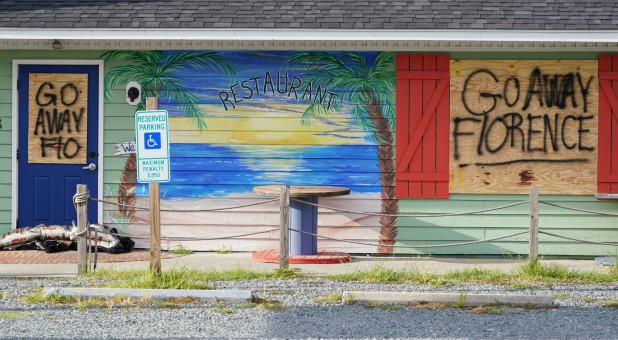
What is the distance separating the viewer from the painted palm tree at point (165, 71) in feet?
40.8

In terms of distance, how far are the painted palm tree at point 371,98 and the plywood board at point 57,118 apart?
111 inches

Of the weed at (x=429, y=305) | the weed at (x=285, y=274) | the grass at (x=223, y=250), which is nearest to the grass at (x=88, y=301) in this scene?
the weed at (x=285, y=274)

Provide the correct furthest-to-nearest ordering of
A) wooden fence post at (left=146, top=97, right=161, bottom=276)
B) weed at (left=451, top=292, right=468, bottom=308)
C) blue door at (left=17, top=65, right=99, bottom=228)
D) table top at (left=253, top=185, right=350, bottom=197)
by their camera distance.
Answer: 1. blue door at (left=17, top=65, right=99, bottom=228)
2. table top at (left=253, top=185, right=350, bottom=197)
3. wooden fence post at (left=146, top=97, right=161, bottom=276)
4. weed at (left=451, top=292, right=468, bottom=308)

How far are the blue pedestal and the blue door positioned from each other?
8.82 ft

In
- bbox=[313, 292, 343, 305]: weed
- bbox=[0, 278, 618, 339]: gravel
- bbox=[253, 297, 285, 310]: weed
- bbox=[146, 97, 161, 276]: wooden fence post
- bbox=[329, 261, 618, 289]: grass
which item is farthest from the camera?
bbox=[329, 261, 618, 289]: grass

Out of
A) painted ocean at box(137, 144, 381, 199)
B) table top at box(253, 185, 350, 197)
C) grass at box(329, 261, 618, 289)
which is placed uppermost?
painted ocean at box(137, 144, 381, 199)

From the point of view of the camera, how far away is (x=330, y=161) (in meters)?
12.4

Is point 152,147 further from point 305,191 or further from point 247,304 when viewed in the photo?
point 305,191

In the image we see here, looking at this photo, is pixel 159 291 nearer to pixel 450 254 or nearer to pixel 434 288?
pixel 434 288

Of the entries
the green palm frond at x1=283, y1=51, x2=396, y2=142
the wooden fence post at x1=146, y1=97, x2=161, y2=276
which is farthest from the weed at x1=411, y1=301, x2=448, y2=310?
the green palm frond at x1=283, y1=51, x2=396, y2=142

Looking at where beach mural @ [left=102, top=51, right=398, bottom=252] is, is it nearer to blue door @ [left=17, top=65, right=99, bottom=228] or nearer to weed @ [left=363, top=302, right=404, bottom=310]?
blue door @ [left=17, top=65, right=99, bottom=228]

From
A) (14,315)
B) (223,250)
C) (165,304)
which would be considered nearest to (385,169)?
(223,250)

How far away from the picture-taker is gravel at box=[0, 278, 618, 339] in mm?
7453

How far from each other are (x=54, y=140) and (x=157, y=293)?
14.3 ft
